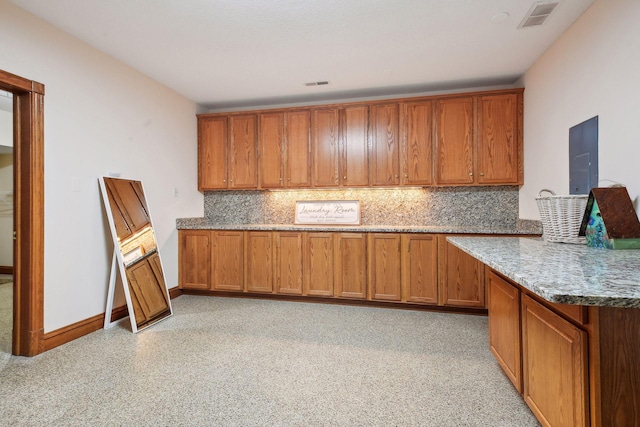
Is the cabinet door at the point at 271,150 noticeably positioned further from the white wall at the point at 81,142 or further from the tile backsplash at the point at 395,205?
the white wall at the point at 81,142

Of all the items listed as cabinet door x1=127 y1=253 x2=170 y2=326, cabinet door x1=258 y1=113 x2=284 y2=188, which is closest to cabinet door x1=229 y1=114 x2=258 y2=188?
cabinet door x1=258 y1=113 x2=284 y2=188

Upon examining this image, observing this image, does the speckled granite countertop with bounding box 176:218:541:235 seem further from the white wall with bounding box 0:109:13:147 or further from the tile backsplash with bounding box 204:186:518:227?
the white wall with bounding box 0:109:13:147

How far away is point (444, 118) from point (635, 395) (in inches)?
123

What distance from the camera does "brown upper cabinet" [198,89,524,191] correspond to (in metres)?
3.56

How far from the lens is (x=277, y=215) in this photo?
14.7 ft

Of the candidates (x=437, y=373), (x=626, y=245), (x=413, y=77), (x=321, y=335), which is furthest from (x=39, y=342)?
(x=413, y=77)

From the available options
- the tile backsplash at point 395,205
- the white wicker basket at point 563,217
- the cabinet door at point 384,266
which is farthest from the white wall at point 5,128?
the white wicker basket at point 563,217

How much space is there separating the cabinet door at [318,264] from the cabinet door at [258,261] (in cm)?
45

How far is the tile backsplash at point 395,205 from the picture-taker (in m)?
3.84

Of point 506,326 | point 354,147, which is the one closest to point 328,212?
point 354,147

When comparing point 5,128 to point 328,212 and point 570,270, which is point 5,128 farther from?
point 570,270

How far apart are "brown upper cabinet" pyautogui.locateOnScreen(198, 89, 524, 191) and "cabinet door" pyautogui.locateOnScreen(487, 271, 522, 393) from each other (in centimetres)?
181

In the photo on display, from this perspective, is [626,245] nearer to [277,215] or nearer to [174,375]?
[174,375]

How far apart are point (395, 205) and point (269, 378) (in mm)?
2690
